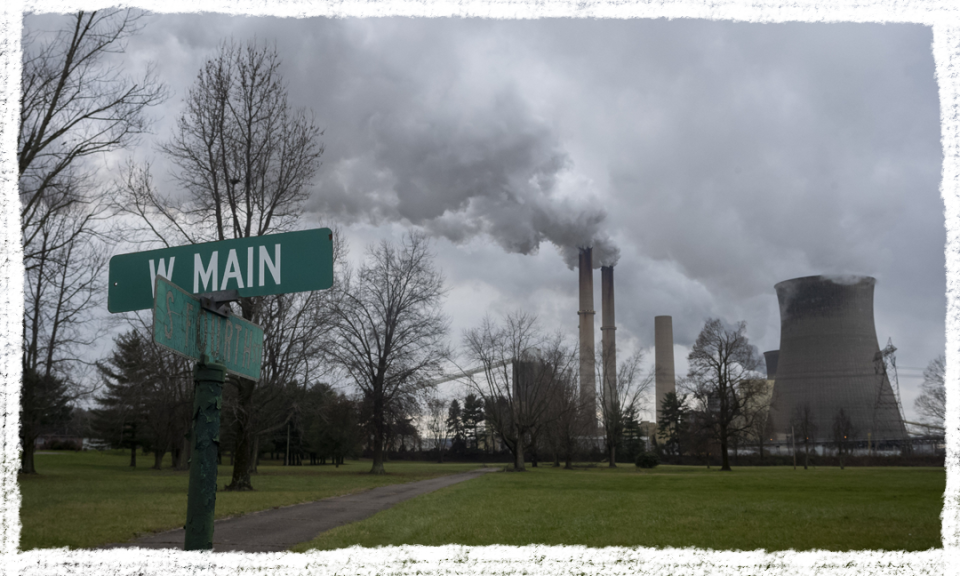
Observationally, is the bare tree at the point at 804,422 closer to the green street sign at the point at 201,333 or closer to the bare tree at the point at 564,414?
the bare tree at the point at 564,414

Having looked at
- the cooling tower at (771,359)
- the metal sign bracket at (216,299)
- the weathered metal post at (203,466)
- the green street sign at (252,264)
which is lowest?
the weathered metal post at (203,466)

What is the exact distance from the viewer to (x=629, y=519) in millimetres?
12336

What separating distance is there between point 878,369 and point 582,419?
27.1m

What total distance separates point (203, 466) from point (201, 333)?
1.80ft

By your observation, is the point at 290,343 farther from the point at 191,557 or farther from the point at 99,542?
the point at 191,557

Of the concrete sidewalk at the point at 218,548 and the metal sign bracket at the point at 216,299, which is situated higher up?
the metal sign bracket at the point at 216,299

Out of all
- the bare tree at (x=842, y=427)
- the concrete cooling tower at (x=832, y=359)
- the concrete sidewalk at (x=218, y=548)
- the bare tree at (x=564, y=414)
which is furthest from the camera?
the bare tree at (x=842, y=427)

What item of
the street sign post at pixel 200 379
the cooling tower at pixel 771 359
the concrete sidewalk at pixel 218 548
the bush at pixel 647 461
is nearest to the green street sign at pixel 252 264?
the street sign post at pixel 200 379

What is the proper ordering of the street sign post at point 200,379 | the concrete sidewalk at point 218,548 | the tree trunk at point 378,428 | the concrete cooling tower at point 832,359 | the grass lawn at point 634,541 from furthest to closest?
the concrete cooling tower at point 832,359 → the tree trunk at point 378,428 → the grass lawn at point 634,541 → the concrete sidewalk at point 218,548 → the street sign post at point 200,379

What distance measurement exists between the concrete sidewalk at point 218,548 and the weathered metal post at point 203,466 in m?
4.75

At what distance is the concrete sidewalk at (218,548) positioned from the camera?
267 inches

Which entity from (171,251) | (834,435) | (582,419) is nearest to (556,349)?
(582,419)

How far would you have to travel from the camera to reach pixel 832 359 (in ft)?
195

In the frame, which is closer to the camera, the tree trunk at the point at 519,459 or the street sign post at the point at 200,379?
the street sign post at the point at 200,379
